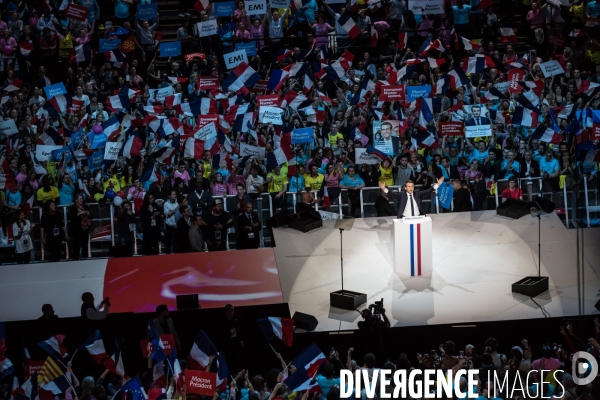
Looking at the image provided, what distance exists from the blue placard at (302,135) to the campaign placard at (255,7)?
5.14m

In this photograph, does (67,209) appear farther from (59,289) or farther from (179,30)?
(179,30)

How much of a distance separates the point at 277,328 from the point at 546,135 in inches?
342

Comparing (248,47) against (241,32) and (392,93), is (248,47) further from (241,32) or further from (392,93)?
(392,93)

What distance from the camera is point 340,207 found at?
2269 centimetres

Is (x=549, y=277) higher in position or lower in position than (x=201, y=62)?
lower

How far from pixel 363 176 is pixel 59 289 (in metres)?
6.62

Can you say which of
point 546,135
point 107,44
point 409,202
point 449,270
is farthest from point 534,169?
point 107,44

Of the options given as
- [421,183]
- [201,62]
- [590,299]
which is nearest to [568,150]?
[421,183]

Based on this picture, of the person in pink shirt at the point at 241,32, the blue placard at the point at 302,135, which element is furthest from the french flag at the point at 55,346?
the person in pink shirt at the point at 241,32

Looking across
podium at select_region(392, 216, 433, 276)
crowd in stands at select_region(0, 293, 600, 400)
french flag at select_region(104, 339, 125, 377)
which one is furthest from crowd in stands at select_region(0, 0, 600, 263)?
french flag at select_region(104, 339, 125, 377)

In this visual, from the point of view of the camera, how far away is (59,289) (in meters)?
20.2

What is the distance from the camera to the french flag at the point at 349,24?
2734 centimetres

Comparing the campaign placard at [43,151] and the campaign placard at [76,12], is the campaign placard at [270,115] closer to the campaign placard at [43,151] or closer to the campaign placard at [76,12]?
the campaign placard at [43,151]

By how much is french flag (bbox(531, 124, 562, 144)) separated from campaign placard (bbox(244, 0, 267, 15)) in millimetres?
7688
